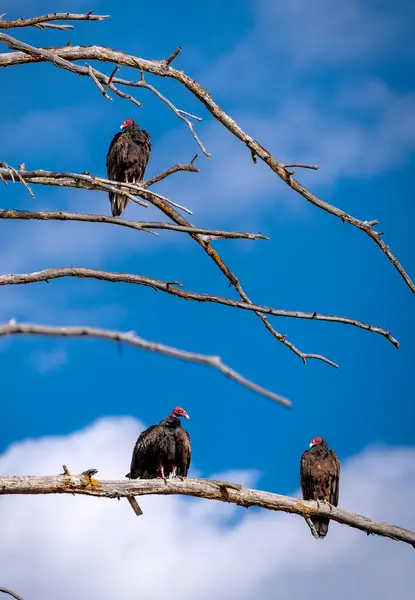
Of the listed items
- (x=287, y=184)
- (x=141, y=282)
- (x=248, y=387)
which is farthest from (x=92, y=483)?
(x=248, y=387)

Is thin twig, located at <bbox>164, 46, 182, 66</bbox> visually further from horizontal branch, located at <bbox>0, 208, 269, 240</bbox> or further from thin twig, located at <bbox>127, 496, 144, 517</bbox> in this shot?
thin twig, located at <bbox>127, 496, 144, 517</bbox>

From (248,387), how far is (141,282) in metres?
4.21

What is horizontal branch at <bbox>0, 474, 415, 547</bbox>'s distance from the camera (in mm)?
6105

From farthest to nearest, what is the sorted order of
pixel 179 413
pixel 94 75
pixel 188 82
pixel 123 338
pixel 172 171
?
pixel 179 413 → pixel 172 171 → pixel 188 82 → pixel 94 75 → pixel 123 338

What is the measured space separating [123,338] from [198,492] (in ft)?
14.9

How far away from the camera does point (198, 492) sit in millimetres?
6676

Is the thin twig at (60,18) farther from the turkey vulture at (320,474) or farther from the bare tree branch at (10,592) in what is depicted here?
the turkey vulture at (320,474)

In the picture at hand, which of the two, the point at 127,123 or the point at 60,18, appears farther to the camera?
the point at 127,123

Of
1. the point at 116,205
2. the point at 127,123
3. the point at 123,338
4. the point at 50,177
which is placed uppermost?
the point at 127,123

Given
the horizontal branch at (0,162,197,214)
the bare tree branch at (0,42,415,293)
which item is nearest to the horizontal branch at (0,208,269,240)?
the horizontal branch at (0,162,197,214)

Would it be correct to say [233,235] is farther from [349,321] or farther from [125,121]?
[125,121]

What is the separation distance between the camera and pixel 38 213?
6.34 m

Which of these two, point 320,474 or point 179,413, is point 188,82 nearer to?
point 179,413

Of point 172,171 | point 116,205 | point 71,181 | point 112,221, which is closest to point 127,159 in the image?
point 116,205
